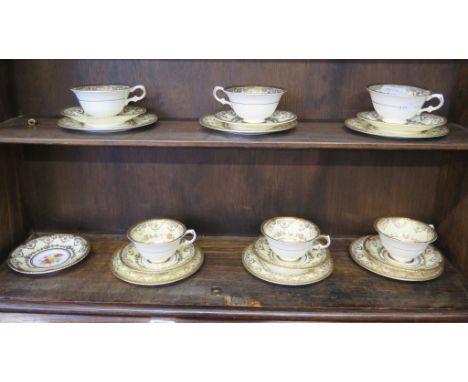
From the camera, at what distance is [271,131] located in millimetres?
841

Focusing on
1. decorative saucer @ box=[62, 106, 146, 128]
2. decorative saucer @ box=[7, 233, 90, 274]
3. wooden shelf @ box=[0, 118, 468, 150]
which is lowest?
decorative saucer @ box=[7, 233, 90, 274]

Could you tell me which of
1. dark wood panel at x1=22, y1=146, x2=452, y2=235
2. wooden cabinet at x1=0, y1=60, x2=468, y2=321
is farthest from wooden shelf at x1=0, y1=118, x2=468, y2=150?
dark wood panel at x1=22, y1=146, x2=452, y2=235

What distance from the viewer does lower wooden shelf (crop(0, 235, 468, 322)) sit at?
0.84 metres

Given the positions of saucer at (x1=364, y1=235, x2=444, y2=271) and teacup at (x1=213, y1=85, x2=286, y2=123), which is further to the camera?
saucer at (x1=364, y1=235, x2=444, y2=271)

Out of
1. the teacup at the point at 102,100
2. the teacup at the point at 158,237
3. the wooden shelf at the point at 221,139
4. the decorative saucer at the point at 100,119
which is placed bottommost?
the teacup at the point at 158,237

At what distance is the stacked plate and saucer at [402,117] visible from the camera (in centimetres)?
82

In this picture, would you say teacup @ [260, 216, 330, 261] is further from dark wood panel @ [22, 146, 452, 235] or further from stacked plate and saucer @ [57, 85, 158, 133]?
stacked plate and saucer @ [57, 85, 158, 133]

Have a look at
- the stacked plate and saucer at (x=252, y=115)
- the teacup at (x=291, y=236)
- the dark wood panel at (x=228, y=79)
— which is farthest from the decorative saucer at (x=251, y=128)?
the teacup at (x=291, y=236)

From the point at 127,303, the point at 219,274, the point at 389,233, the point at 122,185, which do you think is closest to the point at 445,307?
the point at 389,233

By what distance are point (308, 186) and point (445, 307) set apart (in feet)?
1.19

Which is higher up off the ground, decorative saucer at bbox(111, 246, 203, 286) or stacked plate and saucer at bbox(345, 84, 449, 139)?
stacked plate and saucer at bbox(345, 84, 449, 139)

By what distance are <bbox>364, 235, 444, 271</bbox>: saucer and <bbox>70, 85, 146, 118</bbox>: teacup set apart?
1.93ft

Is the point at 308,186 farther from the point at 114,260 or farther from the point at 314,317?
the point at 114,260

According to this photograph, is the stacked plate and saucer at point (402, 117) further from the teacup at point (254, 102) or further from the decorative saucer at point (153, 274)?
the decorative saucer at point (153, 274)
